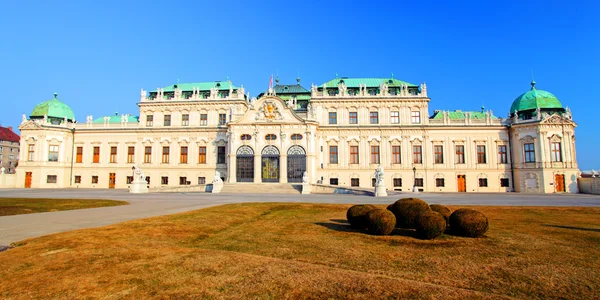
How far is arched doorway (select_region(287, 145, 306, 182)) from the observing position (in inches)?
2025

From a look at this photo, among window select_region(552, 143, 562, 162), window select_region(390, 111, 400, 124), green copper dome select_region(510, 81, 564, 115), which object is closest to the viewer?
window select_region(552, 143, 562, 162)

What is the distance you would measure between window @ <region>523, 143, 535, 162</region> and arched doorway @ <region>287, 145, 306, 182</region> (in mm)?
32196

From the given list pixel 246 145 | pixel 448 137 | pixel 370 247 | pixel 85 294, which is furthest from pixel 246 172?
pixel 85 294

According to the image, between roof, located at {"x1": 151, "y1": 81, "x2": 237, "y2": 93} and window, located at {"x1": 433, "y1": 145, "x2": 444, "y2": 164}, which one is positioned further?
roof, located at {"x1": 151, "y1": 81, "x2": 237, "y2": 93}

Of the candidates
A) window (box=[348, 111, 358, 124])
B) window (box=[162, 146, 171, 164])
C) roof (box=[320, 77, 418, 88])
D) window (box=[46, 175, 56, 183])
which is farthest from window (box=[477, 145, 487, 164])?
window (box=[46, 175, 56, 183])

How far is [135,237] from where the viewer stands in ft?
38.1

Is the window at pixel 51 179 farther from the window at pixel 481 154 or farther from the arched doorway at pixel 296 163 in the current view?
the window at pixel 481 154

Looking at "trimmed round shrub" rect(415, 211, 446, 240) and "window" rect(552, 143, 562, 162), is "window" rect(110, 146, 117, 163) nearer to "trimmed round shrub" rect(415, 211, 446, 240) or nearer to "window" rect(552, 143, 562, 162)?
"trimmed round shrub" rect(415, 211, 446, 240)

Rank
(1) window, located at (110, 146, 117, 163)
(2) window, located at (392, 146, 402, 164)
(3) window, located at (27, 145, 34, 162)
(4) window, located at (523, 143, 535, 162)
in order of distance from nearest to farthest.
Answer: (4) window, located at (523, 143, 535, 162), (2) window, located at (392, 146, 402, 164), (3) window, located at (27, 145, 34, 162), (1) window, located at (110, 146, 117, 163)

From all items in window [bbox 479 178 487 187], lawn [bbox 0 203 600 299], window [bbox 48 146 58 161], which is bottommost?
lawn [bbox 0 203 600 299]

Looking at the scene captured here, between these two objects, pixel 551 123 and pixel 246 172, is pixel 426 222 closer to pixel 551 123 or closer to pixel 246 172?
pixel 246 172

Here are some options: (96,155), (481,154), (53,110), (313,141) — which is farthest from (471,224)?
(53,110)

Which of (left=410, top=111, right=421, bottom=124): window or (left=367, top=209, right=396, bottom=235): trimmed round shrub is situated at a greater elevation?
(left=410, top=111, right=421, bottom=124): window

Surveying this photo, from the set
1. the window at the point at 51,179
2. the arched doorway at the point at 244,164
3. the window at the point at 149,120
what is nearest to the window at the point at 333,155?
the arched doorway at the point at 244,164
